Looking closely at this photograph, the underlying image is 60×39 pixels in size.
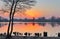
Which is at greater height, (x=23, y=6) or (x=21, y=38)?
(x=23, y=6)

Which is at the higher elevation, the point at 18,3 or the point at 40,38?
the point at 18,3

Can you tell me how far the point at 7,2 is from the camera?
24.4 meters

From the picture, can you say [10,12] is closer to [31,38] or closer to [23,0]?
[23,0]

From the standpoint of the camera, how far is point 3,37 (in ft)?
80.7

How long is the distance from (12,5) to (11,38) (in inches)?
137

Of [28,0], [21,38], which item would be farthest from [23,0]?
[21,38]

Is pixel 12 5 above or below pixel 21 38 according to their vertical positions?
above

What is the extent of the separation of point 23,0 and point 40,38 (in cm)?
434

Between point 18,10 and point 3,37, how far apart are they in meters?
3.36

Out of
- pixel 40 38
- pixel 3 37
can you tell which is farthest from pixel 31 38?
pixel 3 37

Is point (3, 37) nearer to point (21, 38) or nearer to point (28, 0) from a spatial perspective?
point (21, 38)

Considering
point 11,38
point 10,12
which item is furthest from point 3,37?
point 10,12

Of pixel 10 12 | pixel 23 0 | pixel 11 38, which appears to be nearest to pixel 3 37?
pixel 11 38

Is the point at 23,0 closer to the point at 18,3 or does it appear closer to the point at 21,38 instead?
the point at 18,3
